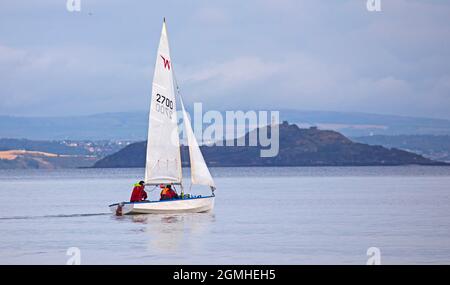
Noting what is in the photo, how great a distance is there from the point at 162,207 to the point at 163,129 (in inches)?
170

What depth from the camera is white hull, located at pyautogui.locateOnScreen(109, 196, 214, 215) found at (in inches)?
1852

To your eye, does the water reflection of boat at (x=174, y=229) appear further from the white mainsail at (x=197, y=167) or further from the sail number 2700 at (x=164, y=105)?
the sail number 2700 at (x=164, y=105)

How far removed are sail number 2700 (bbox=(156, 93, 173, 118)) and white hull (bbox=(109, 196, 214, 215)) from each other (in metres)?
4.56

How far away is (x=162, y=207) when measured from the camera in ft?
155

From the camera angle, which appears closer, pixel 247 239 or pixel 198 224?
pixel 247 239

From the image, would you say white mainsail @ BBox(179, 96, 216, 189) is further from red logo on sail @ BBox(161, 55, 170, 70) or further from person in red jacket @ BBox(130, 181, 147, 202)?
person in red jacket @ BBox(130, 181, 147, 202)

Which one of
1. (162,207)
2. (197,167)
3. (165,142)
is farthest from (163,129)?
(162,207)

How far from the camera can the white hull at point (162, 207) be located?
154ft

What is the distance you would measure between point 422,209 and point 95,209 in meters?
19.5

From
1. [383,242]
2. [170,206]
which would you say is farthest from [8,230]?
[383,242]

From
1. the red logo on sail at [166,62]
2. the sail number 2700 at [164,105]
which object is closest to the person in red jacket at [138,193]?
the sail number 2700 at [164,105]

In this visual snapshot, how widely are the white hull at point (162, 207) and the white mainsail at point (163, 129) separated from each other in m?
1.64
